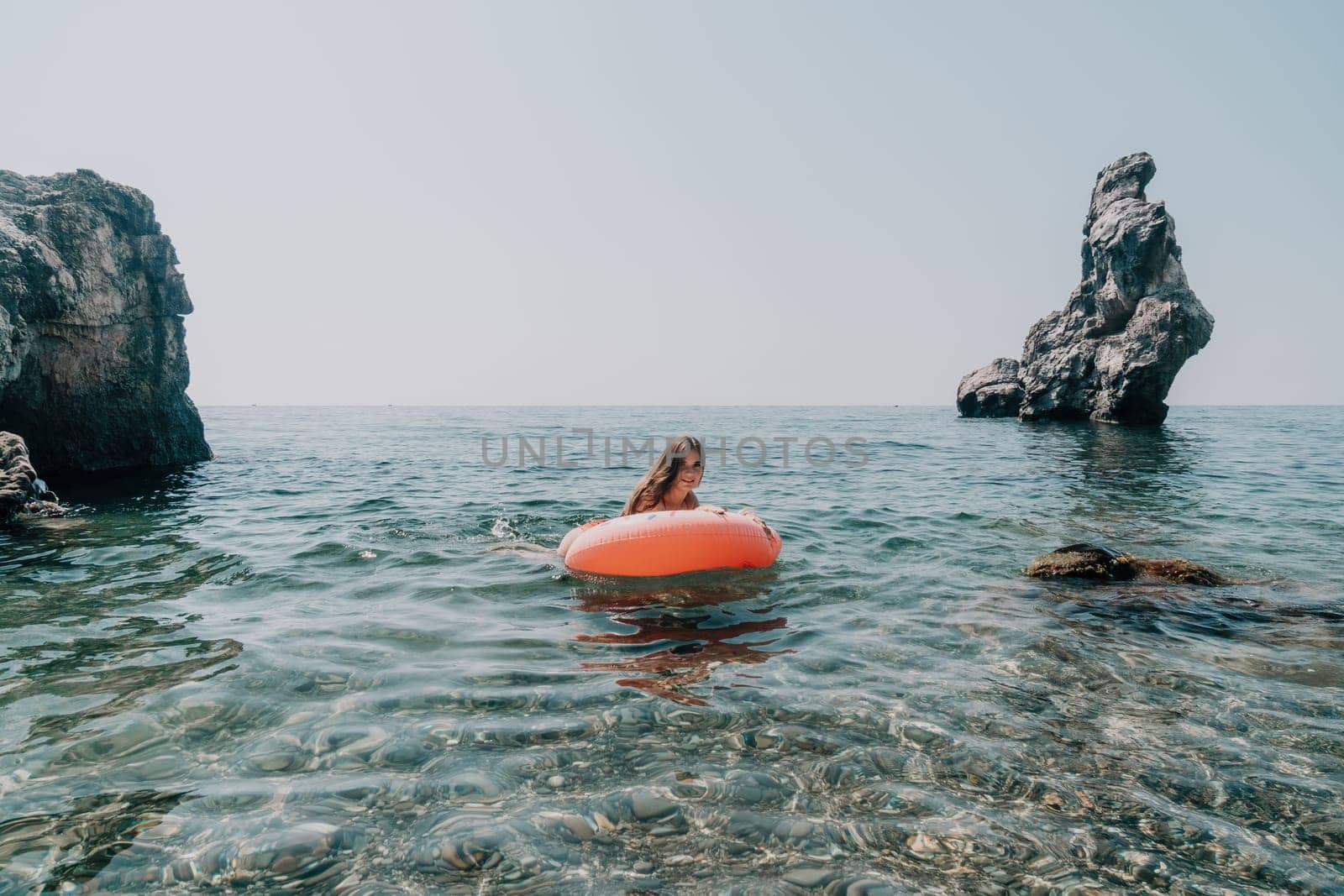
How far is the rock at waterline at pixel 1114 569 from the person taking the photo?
758cm

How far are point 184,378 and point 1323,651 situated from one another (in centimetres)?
2281

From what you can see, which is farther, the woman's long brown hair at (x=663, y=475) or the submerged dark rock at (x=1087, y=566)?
the woman's long brown hair at (x=663, y=475)

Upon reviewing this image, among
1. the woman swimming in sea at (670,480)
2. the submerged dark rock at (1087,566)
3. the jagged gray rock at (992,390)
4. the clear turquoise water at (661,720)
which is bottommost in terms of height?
the clear turquoise water at (661,720)

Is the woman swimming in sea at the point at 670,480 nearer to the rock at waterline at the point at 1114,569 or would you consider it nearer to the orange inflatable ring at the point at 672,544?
the orange inflatable ring at the point at 672,544

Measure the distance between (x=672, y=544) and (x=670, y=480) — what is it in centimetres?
115

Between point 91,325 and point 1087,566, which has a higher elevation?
point 91,325

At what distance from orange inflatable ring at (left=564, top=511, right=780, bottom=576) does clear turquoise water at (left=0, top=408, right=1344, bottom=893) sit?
24 centimetres

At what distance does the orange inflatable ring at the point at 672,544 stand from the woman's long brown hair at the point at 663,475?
2.00ft

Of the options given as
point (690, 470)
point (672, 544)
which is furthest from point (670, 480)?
point (672, 544)

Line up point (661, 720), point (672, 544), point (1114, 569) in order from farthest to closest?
1. point (1114, 569)
2. point (672, 544)
3. point (661, 720)

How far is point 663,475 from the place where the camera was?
26.9 ft

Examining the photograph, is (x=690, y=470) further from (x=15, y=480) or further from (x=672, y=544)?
(x=15, y=480)

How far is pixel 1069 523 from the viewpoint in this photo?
36.7ft

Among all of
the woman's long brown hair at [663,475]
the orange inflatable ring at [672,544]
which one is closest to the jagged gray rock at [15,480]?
the orange inflatable ring at [672,544]
